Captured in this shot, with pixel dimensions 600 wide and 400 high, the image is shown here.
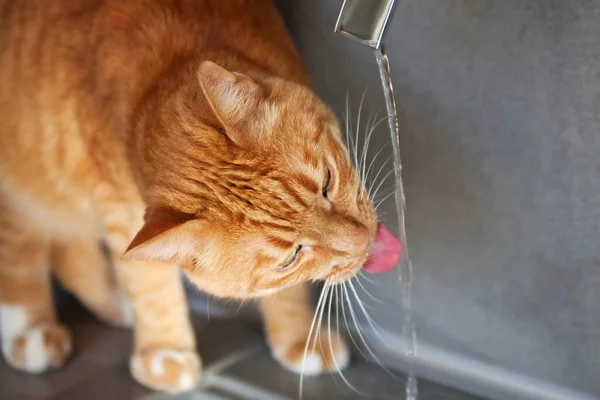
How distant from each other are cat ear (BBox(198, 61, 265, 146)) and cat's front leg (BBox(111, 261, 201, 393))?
19.8 inches

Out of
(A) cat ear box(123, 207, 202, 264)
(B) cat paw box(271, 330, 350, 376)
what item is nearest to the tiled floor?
(B) cat paw box(271, 330, 350, 376)

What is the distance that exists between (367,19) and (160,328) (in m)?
0.91

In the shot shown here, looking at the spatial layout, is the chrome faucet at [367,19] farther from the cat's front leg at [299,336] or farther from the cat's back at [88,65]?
the cat's front leg at [299,336]

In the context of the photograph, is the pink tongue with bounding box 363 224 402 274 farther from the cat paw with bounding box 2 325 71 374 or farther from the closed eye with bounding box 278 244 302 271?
the cat paw with bounding box 2 325 71 374

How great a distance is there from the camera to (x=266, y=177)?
1074 millimetres

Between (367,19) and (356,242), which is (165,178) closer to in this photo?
(356,242)

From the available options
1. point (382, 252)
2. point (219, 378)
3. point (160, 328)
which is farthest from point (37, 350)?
point (382, 252)

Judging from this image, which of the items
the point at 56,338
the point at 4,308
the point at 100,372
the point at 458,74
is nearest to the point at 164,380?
the point at 100,372

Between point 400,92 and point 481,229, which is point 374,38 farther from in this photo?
point 481,229

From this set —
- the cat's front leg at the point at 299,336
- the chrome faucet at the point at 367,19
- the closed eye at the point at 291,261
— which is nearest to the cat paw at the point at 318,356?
the cat's front leg at the point at 299,336

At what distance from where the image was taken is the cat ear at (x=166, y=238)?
0.98 m

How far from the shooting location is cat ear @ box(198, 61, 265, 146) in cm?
98

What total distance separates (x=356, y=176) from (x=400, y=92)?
0.78ft

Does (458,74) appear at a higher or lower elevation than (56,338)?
higher
